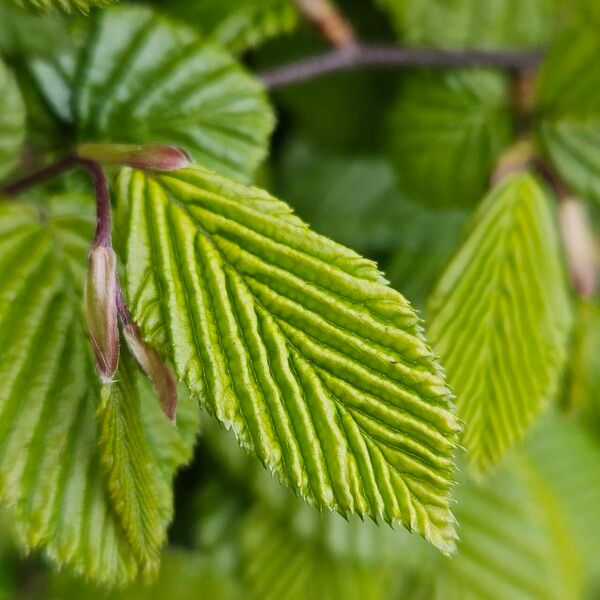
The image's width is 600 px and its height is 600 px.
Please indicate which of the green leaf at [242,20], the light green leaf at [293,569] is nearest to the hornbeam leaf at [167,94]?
the green leaf at [242,20]

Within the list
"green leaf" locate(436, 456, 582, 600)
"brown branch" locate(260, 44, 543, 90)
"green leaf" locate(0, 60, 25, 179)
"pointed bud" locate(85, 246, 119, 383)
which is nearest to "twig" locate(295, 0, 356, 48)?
"brown branch" locate(260, 44, 543, 90)

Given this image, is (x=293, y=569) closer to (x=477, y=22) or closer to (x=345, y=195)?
(x=345, y=195)

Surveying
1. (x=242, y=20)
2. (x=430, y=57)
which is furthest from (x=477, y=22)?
(x=242, y=20)

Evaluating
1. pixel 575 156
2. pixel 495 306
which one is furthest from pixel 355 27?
pixel 495 306

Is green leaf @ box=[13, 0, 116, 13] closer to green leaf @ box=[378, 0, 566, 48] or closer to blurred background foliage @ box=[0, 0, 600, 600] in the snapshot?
blurred background foliage @ box=[0, 0, 600, 600]

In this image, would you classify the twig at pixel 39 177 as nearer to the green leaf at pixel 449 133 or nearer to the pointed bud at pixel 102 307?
the pointed bud at pixel 102 307

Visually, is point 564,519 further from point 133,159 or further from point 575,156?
point 133,159
